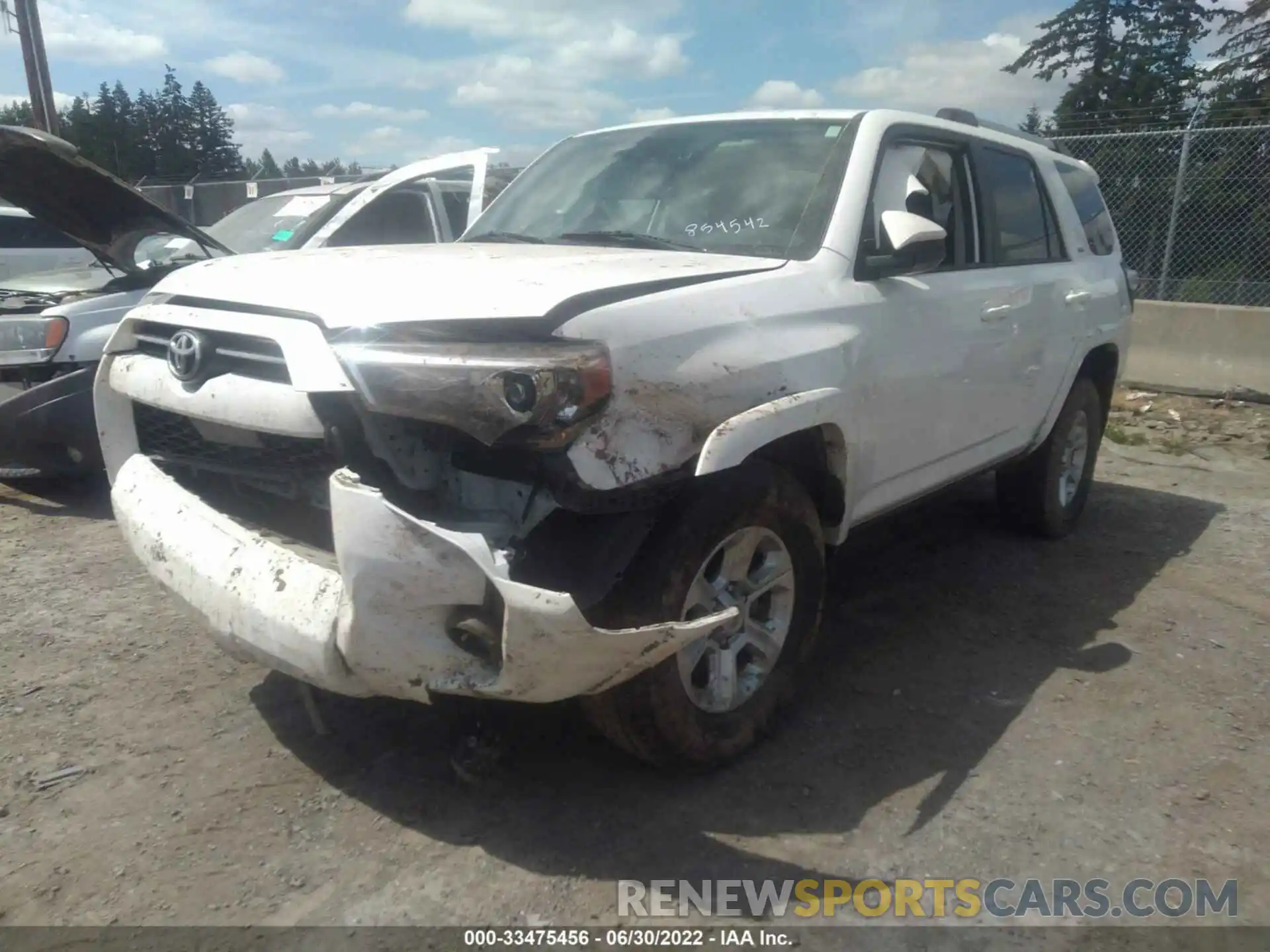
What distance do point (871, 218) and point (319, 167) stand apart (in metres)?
40.2

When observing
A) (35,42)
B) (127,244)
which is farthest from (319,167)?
(127,244)

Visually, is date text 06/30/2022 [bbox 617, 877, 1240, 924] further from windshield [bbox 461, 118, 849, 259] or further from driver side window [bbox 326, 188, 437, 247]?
driver side window [bbox 326, 188, 437, 247]

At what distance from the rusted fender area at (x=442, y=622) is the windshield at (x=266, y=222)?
558 centimetres

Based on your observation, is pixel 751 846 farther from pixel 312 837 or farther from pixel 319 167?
pixel 319 167

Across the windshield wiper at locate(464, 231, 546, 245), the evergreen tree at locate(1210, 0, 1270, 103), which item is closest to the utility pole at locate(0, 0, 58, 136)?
the windshield wiper at locate(464, 231, 546, 245)

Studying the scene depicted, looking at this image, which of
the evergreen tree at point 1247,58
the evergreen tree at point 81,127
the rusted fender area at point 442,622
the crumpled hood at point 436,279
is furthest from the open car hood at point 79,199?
the evergreen tree at point 81,127

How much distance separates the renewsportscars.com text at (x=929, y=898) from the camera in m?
2.52

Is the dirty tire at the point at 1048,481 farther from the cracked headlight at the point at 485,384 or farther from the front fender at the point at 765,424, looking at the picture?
the cracked headlight at the point at 485,384

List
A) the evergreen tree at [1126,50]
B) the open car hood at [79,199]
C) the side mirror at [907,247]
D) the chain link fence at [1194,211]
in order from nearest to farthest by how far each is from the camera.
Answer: the side mirror at [907,247] < the open car hood at [79,199] < the chain link fence at [1194,211] < the evergreen tree at [1126,50]

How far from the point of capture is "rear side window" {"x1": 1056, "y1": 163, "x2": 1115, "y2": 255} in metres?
5.34

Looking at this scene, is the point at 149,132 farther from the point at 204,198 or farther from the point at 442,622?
the point at 442,622

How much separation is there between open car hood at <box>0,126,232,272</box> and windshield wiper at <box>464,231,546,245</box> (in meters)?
1.55

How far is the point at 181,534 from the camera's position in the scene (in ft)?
9.18

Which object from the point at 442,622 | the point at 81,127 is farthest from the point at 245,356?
the point at 81,127
